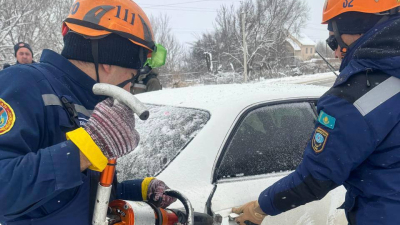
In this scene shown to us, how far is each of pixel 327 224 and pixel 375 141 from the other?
1071 millimetres

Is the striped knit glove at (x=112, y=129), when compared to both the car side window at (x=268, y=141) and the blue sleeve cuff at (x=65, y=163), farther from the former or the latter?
the car side window at (x=268, y=141)

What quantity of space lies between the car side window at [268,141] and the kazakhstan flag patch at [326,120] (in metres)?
0.63

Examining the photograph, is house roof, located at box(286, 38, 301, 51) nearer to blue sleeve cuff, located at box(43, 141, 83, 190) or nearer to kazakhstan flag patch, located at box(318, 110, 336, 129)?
kazakhstan flag patch, located at box(318, 110, 336, 129)

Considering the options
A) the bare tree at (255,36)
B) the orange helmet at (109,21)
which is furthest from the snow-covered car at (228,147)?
the bare tree at (255,36)

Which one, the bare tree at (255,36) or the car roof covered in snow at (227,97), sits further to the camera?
the bare tree at (255,36)

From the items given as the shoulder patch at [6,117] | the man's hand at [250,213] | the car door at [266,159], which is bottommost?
the man's hand at [250,213]

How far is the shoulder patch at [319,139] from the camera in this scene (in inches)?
52.1

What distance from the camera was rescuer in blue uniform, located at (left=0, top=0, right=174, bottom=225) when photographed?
87 cm

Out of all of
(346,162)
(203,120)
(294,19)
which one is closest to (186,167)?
(203,120)

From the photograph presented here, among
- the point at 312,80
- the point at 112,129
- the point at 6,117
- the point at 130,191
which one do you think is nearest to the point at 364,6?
the point at 112,129

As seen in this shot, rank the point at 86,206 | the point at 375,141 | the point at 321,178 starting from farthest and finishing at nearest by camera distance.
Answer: the point at 321,178, the point at 375,141, the point at 86,206

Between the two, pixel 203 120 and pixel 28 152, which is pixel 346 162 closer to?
pixel 203 120

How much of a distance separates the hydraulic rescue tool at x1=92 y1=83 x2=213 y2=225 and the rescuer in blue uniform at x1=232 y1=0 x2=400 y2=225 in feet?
1.80

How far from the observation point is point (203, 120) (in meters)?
1.97
